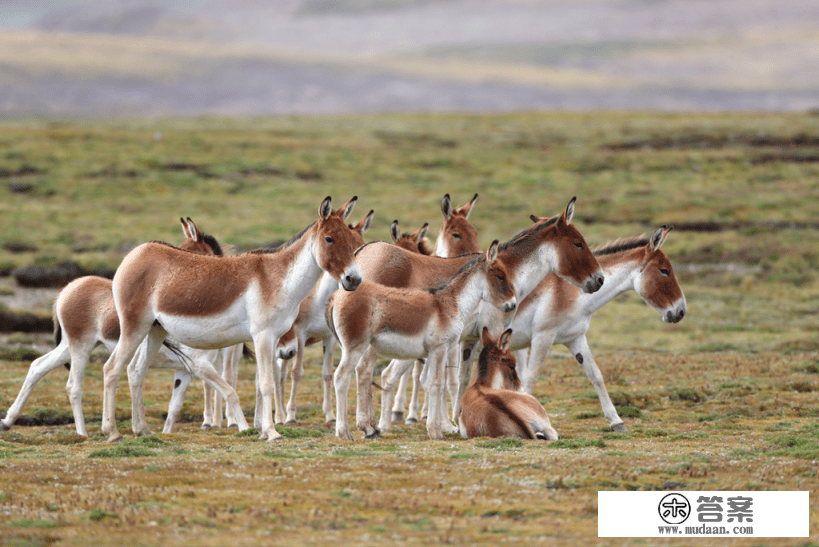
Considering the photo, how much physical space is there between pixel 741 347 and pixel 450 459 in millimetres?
22845

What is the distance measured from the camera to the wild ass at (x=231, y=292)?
1427 cm

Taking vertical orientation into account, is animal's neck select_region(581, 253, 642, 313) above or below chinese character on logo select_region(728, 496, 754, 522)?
above

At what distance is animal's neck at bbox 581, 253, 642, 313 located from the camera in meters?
17.8

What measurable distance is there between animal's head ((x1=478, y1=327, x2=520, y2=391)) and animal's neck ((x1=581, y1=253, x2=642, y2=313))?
117 inches

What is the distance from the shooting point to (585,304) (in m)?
17.6

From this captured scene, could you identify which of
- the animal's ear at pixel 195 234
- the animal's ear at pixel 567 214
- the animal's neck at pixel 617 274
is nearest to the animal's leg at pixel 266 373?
the animal's ear at pixel 195 234

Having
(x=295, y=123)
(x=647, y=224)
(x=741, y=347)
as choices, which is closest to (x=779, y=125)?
(x=647, y=224)

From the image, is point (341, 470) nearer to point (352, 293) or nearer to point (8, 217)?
point (352, 293)

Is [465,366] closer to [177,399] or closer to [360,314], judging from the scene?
[360,314]

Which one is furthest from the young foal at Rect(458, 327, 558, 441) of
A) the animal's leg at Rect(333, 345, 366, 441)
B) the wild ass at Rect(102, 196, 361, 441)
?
the wild ass at Rect(102, 196, 361, 441)

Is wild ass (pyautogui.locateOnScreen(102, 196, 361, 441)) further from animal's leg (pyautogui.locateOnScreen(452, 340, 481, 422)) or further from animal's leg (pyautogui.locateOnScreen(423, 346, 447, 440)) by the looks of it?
animal's leg (pyautogui.locateOnScreen(452, 340, 481, 422))

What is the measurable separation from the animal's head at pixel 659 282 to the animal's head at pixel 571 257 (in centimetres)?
189

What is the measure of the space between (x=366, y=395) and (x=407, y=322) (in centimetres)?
169

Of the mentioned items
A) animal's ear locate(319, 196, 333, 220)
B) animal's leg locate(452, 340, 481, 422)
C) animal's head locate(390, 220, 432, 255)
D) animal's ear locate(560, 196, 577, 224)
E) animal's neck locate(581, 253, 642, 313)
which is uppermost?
animal's head locate(390, 220, 432, 255)
